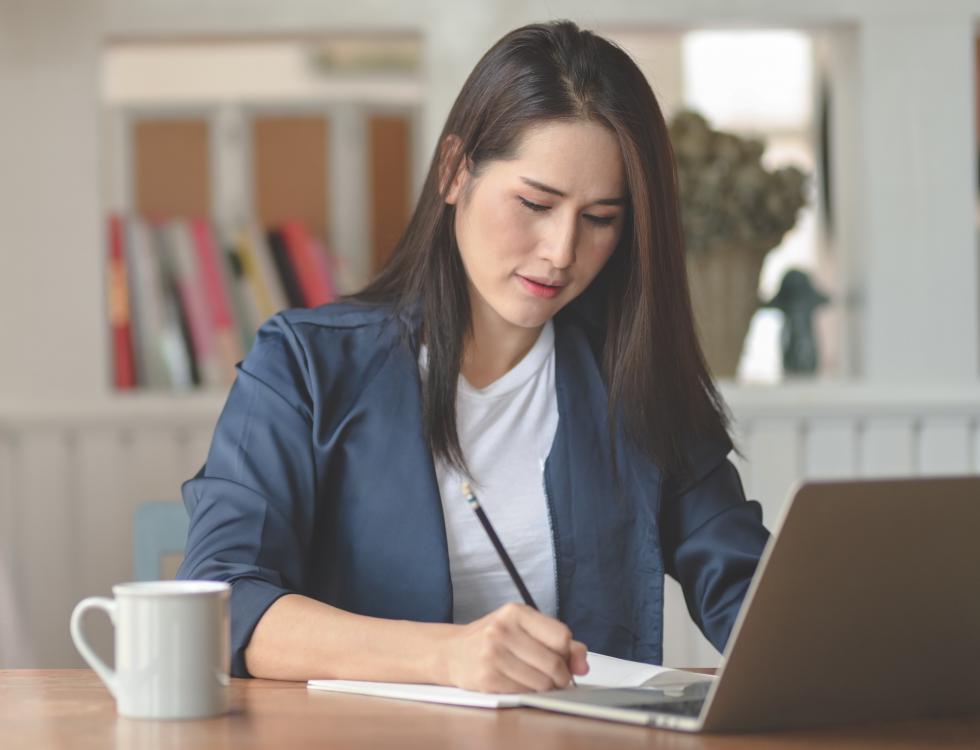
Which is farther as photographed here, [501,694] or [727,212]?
[727,212]

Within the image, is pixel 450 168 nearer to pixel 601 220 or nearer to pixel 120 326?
pixel 601 220

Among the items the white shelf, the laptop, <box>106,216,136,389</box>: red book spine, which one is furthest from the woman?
<box>106,216,136,389</box>: red book spine

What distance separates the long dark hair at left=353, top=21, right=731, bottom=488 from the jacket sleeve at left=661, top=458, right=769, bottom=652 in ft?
0.12

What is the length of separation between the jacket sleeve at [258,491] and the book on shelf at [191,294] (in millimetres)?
1336

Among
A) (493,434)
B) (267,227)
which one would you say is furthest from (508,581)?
(267,227)

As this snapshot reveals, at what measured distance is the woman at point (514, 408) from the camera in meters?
1.37

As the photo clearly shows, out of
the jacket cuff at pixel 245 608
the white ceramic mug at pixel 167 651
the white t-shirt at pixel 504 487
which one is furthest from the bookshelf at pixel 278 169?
the white ceramic mug at pixel 167 651

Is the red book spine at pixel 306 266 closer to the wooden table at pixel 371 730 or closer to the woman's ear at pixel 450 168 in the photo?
the woman's ear at pixel 450 168

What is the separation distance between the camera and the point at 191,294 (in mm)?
2748

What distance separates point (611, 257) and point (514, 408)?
0.69ft

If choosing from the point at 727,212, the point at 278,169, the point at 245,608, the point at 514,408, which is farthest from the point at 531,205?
the point at 278,169

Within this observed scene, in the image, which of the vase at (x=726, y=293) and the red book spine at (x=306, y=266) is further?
the red book spine at (x=306, y=266)

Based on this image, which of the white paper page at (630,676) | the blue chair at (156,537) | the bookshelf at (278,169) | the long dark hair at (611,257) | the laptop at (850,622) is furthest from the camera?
the bookshelf at (278,169)

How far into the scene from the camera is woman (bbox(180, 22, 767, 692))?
1.37m
